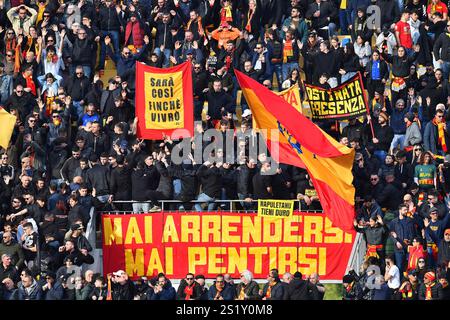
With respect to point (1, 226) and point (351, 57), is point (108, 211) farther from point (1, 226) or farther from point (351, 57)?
point (351, 57)

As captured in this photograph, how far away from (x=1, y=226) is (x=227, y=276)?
166 inches

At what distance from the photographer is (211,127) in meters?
45.4

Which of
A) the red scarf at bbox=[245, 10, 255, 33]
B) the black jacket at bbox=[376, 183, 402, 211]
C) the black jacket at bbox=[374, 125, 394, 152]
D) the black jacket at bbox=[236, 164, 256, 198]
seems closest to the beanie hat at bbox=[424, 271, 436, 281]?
the black jacket at bbox=[376, 183, 402, 211]

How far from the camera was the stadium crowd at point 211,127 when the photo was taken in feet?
138

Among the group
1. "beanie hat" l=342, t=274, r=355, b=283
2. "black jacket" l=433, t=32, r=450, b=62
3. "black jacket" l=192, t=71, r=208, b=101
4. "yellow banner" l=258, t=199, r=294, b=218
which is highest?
"black jacket" l=433, t=32, r=450, b=62

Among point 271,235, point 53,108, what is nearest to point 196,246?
point 271,235

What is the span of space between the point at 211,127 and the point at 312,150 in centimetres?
280

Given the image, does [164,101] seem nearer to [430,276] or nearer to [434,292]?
[430,276]

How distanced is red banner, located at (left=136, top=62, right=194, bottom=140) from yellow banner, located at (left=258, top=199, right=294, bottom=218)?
2.16 meters

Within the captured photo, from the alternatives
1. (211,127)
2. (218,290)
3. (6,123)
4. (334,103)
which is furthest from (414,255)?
(6,123)

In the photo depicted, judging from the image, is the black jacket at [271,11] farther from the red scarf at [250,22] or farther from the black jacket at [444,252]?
the black jacket at [444,252]

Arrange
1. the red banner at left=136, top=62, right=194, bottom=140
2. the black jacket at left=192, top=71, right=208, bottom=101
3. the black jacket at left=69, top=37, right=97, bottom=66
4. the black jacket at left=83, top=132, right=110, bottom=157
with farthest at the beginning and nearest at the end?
1. the black jacket at left=69, top=37, right=97, bottom=66
2. the black jacket at left=192, top=71, right=208, bottom=101
3. the black jacket at left=83, top=132, right=110, bottom=157
4. the red banner at left=136, top=62, right=194, bottom=140

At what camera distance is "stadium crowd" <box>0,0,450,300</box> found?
4200 centimetres

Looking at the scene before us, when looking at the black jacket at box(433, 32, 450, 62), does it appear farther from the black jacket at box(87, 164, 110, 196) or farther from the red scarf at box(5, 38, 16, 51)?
the red scarf at box(5, 38, 16, 51)
